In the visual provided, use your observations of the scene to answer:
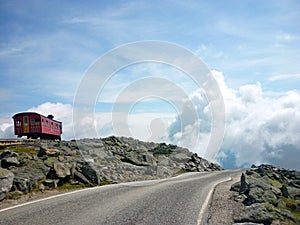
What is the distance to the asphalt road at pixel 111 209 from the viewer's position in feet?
34.1

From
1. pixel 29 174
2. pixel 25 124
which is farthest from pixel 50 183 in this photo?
pixel 25 124

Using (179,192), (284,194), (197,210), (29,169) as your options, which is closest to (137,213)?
(197,210)

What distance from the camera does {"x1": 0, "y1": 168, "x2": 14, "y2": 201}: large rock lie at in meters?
14.4

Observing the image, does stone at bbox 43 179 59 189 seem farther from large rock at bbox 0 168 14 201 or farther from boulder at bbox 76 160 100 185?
boulder at bbox 76 160 100 185

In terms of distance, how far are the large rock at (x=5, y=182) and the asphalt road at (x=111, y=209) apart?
201 centimetres

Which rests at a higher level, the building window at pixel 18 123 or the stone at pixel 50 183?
the building window at pixel 18 123

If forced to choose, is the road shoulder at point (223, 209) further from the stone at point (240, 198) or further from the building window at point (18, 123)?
the building window at point (18, 123)

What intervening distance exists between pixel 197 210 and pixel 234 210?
1542mm

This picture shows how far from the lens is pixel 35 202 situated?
44.0 ft

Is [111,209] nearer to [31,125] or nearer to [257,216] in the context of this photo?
[257,216]

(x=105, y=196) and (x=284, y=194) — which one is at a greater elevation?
(x=105, y=196)

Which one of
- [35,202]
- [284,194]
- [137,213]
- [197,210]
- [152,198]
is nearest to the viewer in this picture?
[137,213]

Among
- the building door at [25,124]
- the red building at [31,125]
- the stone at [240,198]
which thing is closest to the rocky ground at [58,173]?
the stone at [240,198]

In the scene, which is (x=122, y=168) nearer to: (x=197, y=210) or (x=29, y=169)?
(x=29, y=169)
